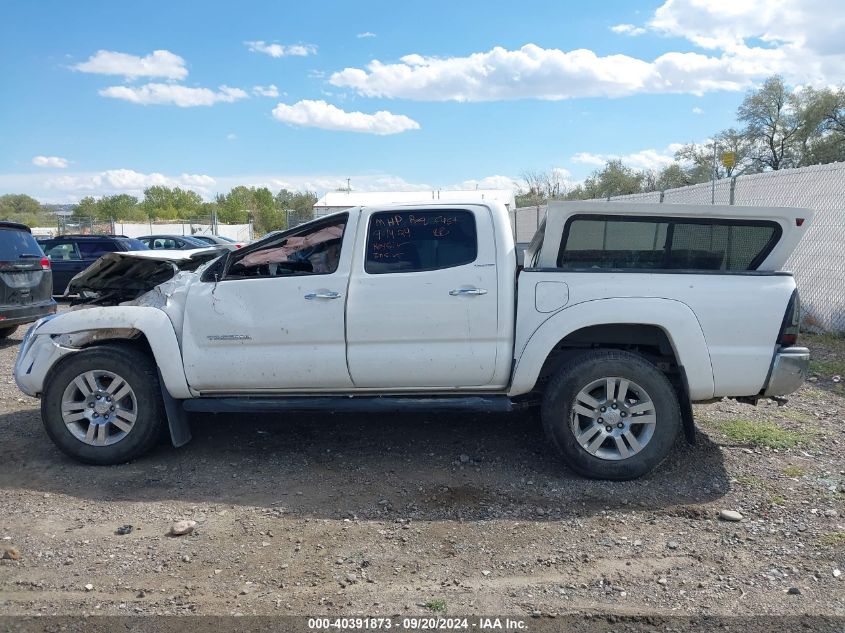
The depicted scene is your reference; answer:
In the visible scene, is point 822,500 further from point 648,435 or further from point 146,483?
point 146,483

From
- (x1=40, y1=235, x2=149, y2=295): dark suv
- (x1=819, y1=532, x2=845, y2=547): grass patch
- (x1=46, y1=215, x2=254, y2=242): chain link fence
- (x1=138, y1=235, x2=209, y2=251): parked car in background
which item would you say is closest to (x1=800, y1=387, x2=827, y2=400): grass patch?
(x1=819, y1=532, x2=845, y2=547): grass patch

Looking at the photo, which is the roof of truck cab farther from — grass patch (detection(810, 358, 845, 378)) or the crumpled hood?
grass patch (detection(810, 358, 845, 378))

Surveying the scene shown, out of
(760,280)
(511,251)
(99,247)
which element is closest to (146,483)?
(511,251)

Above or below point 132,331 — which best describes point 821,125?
above

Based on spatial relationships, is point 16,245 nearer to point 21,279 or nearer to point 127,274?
point 21,279

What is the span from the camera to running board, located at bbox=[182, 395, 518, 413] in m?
4.90

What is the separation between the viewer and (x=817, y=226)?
394 inches

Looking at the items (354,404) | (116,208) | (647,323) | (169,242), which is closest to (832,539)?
(647,323)

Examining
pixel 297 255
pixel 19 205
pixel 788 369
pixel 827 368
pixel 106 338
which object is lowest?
pixel 827 368

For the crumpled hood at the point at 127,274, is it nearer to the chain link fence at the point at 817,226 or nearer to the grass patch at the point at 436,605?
Result: the grass patch at the point at 436,605

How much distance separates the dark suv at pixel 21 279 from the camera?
9797 mm

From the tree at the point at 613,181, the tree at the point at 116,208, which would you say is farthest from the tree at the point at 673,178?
the tree at the point at 116,208

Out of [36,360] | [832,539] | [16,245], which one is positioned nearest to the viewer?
[832,539]

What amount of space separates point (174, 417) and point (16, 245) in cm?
667
